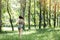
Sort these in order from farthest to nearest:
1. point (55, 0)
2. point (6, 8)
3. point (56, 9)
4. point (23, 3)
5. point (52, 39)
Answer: point (56, 9), point (55, 0), point (6, 8), point (23, 3), point (52, 39)

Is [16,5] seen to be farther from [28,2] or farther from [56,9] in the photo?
[56,9]

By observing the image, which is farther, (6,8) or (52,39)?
(6,8)

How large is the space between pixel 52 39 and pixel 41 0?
87.8 ft

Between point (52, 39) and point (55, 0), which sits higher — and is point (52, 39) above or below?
below

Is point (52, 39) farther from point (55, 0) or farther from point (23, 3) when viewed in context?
point (55, 0)

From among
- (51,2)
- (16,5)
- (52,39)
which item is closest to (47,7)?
(51,2)

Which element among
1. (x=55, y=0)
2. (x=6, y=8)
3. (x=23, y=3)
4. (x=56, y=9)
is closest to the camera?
(x=23, y=3)

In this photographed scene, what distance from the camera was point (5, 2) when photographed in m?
42.8

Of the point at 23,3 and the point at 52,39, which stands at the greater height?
the point at 23,3

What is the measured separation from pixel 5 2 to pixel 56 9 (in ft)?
47.7

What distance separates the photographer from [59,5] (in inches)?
1943

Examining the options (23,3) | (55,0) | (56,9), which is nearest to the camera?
(23,3)

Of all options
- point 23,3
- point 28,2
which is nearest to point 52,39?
point 23,3

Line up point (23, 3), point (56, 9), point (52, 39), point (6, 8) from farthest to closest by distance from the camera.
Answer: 1. point (56, 9)
2. point (6, 8)
3. point (23, 3)
4. point (52, 39)
